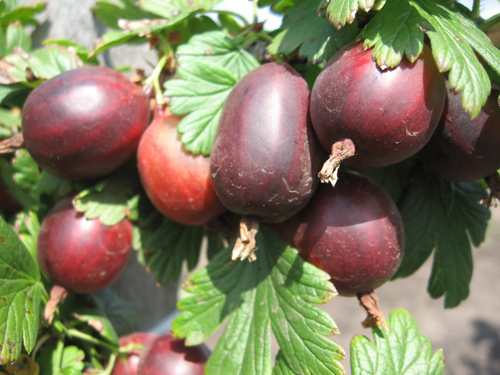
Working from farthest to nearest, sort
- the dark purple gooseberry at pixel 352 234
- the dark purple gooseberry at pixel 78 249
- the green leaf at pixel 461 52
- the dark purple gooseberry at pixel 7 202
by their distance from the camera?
the dark purple gooseberry at pixel 7 202
the dark purple gooseberry at pixel 78 249
the dark purple gooseberry at pixel 352 234
the green leaf at pixel 461 52

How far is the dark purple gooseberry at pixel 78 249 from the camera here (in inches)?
25.2

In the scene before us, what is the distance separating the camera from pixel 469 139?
0.49 m

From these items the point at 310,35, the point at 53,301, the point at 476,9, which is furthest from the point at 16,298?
the point at 476,9

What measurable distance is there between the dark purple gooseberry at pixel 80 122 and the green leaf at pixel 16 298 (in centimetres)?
12

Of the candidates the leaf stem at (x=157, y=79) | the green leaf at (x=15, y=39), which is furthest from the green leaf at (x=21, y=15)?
the leaf stem at (x=157, y=79)

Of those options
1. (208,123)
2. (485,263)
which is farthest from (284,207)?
(485,263)

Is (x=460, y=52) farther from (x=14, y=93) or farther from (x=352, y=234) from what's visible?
(x=14, y=93)

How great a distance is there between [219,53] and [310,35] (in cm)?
17

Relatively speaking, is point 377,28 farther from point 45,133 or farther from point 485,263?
point 485,263

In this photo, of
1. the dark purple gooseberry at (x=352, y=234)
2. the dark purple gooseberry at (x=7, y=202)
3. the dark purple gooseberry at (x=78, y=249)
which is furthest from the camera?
the dark purple gooseberry at (x=7, y=202)

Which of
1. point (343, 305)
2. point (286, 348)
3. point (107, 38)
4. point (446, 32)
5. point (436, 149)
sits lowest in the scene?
point (343, 305)

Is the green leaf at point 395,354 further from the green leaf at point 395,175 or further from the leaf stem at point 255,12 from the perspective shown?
the leaf stem at point 255,12

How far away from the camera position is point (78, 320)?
696 millimetres

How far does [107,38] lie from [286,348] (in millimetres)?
568
